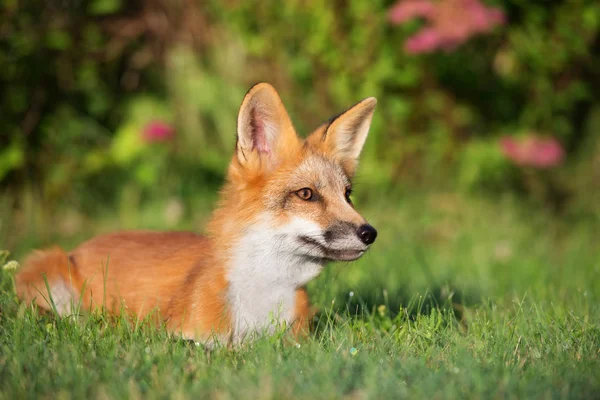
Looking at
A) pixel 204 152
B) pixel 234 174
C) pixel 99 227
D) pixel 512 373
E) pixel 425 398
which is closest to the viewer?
pixel 425 398

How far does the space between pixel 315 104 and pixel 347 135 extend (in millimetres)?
4739

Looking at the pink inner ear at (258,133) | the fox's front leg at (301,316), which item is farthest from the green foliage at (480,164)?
the fox's front leg at (301,316)

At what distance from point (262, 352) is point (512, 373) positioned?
1.19m

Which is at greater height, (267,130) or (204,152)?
(267,130)

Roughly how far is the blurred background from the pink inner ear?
3.65m

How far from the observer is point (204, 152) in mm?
9039

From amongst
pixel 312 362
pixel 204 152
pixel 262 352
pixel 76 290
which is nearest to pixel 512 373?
pixel 312 362

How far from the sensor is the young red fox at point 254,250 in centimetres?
390

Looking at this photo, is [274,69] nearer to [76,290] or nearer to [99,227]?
[99,227]

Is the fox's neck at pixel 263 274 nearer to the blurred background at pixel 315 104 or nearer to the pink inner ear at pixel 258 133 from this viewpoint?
the pink inner ear at pixel 258 133

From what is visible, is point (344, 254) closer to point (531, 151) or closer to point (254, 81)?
point (531, 151)

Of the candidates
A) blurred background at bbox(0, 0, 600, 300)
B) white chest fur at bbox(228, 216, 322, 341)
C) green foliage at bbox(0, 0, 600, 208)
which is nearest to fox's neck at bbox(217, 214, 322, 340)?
white chest fur at bbox(228, 216, 322, 341)

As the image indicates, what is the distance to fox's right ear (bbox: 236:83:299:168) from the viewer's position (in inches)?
161

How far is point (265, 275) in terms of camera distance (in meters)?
3.96
